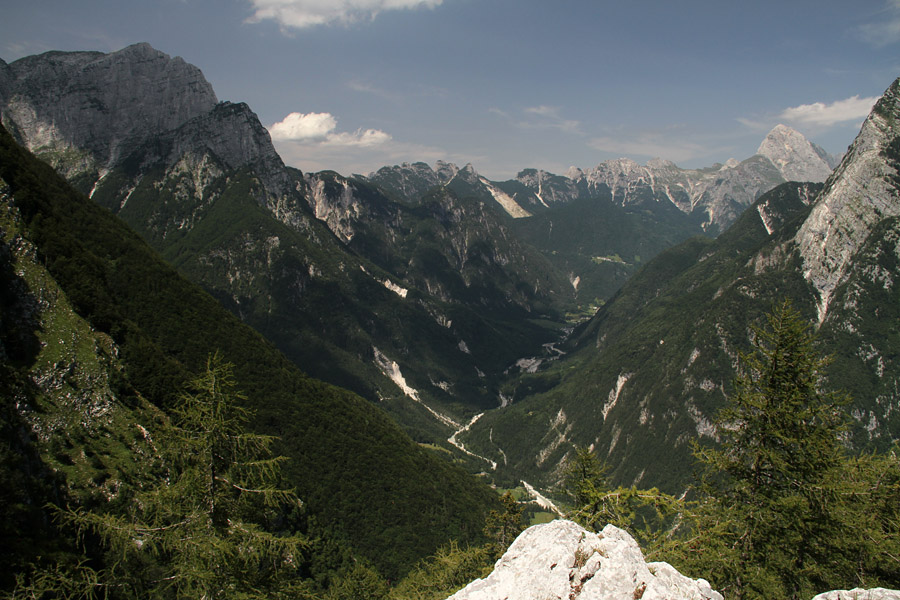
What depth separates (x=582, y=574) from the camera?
15672 mm

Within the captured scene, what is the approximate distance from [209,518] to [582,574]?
12849mm

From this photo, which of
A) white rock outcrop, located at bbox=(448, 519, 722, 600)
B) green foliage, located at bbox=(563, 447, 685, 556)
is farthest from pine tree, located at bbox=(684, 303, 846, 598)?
white rock outcrop, located at bbox=(448, 519, 722, 600)

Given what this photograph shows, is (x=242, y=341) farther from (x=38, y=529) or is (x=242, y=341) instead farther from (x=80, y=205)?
(x=38, y=529)

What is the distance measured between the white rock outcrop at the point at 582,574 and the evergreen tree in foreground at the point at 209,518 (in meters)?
7.16

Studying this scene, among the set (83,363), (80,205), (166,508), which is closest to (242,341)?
(80,205)

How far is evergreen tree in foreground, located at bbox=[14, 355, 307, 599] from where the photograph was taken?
15773 mm

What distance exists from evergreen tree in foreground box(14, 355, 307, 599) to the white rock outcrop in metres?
7.16

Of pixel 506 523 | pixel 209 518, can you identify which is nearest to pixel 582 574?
pixel 209 518

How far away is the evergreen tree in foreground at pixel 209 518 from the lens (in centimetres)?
1577

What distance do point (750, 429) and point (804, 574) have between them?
6.10 meters

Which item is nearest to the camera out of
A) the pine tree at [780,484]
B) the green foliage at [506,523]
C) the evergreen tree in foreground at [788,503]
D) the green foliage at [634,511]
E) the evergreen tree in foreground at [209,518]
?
the evergreen tree in foreground at [209,518]

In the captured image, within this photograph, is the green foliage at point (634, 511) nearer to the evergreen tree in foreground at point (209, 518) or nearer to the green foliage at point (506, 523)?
the evergreen tree in foreground at point (209, 518)

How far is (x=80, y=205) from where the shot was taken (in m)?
121

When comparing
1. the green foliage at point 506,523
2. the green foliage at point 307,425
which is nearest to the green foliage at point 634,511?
the green foliage at point 506,523
